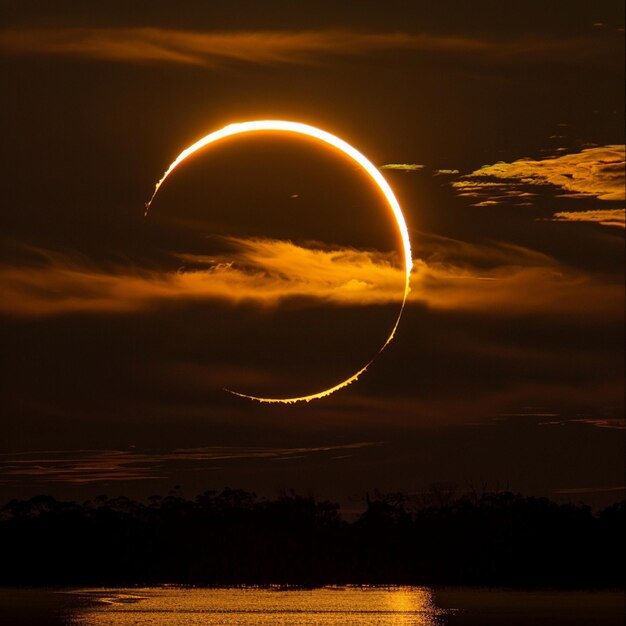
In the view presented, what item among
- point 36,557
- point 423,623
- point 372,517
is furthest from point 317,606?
point 36,557

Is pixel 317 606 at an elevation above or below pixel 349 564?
below

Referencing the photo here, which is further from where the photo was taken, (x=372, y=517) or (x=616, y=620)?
(x=372, y=517)

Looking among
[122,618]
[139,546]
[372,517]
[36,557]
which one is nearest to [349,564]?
[372,517]

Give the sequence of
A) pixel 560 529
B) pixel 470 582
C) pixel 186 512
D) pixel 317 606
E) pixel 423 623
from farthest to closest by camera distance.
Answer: pixel 186 512
pixel 470 582
pixel 560 529
pixel 317 606
pixel 423 623

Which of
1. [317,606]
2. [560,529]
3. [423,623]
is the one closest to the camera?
[423,623]

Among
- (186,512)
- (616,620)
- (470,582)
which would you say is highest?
(186,512)

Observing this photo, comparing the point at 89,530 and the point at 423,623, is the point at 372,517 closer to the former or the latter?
the point at 89,530

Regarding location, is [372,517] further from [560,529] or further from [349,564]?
[560,529]
